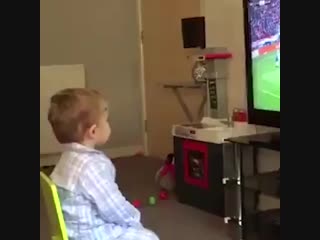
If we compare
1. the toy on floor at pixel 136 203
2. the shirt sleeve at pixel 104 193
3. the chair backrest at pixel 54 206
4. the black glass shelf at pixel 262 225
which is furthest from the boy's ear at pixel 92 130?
the toy on floor at pixel 136 203

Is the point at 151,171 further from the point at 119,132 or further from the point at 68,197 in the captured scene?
the point at 68,197

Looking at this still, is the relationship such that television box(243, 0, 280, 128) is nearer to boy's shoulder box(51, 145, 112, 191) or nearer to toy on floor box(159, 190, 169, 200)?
toy on floor box(159, 190, 169, 200)

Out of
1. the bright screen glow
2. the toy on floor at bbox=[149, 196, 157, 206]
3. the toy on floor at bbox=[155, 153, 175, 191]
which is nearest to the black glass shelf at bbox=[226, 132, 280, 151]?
the bright screen glow

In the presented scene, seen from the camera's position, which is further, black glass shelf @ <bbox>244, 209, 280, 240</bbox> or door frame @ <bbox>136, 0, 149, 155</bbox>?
door frame @ <bbox>136, 0, 149, 155</bbox>

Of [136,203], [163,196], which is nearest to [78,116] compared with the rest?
[136,203]

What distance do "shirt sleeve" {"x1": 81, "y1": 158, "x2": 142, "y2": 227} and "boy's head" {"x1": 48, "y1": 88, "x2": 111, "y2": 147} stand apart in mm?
122

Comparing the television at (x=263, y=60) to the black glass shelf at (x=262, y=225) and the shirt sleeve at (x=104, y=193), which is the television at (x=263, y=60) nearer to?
the black glass shelf at (x=262, y=225)

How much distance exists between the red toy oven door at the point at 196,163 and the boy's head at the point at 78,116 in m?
2.02

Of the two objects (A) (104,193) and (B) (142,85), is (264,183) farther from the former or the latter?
(B) (142,85)

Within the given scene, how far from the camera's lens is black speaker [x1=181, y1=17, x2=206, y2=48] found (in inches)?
178

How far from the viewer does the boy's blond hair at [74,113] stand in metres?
2.01

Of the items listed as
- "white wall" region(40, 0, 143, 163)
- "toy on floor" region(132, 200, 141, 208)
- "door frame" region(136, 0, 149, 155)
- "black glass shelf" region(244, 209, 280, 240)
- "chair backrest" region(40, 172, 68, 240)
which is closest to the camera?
"chair backrest" region(40, 172, 68, 240)

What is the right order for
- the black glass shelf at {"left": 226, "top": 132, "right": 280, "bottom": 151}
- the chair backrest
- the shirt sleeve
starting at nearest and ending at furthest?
the chair backrest
the shirt sleeve
the black glass shelf at {"left": 226, "top": 132, "right": 280, "bottom": 151}
